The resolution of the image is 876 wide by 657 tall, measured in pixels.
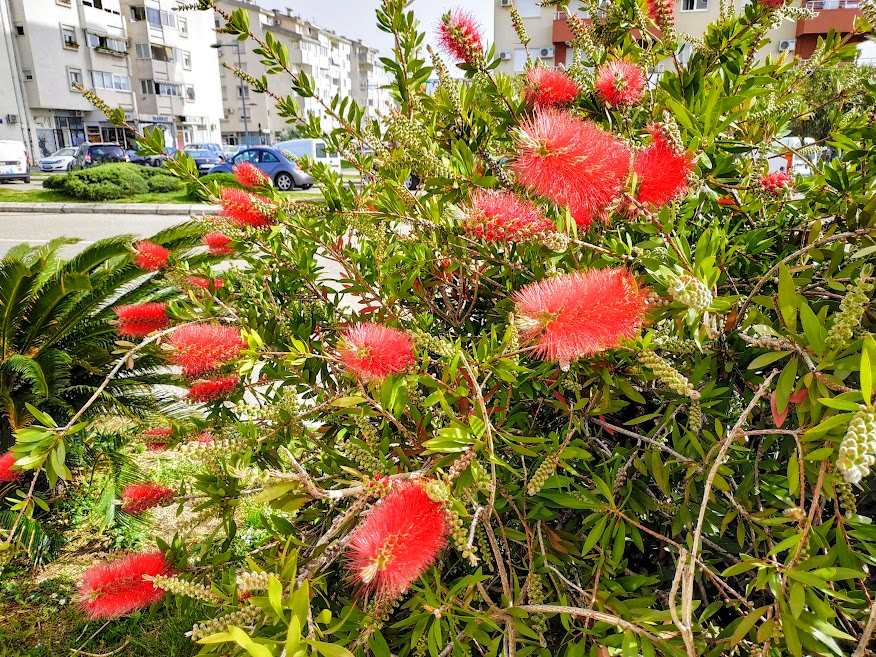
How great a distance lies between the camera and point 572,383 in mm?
1108

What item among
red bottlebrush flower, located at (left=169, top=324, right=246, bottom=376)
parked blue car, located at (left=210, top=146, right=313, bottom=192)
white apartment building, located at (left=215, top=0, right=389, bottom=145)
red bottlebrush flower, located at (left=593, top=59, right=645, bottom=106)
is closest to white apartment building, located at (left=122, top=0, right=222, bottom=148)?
white apartment building, located at (left=215, top=0, right=389, bottom=145)

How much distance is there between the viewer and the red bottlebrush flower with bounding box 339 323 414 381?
1.00 metres

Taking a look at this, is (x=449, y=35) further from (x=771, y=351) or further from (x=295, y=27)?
(x=295, y=27)

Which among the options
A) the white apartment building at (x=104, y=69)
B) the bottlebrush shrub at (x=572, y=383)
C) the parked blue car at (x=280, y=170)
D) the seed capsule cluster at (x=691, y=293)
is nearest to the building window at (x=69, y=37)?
the white apartment building at (x=104, y=69)

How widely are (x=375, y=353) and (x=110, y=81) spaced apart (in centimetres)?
3960

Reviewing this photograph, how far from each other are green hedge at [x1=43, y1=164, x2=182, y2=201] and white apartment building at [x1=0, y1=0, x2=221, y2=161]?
1424 cm

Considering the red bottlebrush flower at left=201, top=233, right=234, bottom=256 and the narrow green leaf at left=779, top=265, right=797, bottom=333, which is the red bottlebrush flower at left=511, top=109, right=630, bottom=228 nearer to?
the narrow green leaf at left=779, top=265, right=797, bottom=333

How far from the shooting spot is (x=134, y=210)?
1263cm

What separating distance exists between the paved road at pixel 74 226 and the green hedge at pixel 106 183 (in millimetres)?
1282

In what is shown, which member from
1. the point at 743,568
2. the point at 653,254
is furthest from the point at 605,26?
the point at 743,568

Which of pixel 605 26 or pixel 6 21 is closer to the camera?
pixel 605 26

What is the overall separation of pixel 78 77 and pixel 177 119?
7.29m

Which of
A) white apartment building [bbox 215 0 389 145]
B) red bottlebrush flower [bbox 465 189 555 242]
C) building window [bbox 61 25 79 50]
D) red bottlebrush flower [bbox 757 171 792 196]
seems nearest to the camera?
red bottlebrush flower [bbox 465 189 555 242]

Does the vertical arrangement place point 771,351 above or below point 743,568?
above
